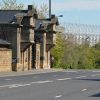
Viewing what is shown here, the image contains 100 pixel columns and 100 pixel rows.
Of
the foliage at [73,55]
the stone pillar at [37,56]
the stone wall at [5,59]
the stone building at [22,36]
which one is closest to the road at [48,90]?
the stone wall at [5,59]

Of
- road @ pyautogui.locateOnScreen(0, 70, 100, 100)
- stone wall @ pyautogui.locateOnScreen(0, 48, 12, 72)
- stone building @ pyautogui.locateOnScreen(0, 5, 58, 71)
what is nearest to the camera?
road @ pyautogui.locateOnScreen(0, 70, 100, 100)

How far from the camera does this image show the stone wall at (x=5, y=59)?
61.6m

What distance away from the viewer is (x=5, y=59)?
A: 62594 mm

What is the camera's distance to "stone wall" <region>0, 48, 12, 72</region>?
61.6m

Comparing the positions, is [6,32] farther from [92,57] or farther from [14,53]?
[92,57]

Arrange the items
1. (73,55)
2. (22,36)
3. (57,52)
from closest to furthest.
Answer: (22,36) < (57,52) < (73,55)

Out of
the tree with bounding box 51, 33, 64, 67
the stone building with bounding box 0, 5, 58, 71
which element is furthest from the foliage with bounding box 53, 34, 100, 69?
the stone building with bounding box 0, 5, 58, 71

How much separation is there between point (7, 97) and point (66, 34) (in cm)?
9192

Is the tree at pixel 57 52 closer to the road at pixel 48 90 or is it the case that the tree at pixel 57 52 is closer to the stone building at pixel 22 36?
the stone building at pixel 22 36

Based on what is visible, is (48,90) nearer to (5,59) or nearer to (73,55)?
(5,59)

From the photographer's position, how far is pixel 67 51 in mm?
108562

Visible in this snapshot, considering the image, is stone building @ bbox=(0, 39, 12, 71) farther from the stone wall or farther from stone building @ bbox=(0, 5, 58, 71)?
stone building @ bbox=(0, 5, 58, 71)

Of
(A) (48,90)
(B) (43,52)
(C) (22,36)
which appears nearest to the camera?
(A) (48,90)

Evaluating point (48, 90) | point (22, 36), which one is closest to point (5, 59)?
point (22, 36)
